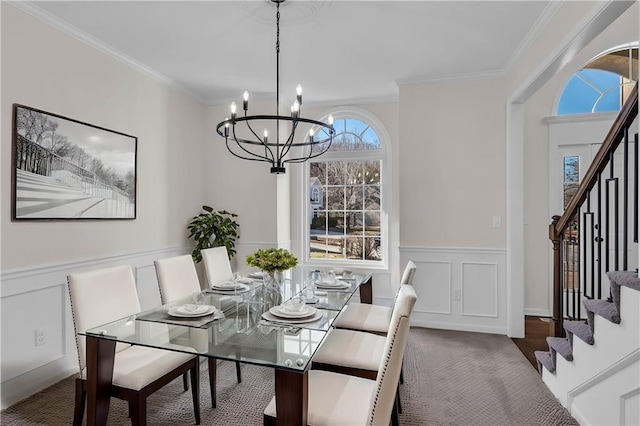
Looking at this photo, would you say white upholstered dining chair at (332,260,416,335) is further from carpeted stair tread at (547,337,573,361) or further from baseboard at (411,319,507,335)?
baseboard at (411,319,507,335)

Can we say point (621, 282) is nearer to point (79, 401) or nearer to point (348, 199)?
point (79, 401)

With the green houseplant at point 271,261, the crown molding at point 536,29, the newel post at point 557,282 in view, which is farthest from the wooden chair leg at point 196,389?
the crown molding at point 536,29

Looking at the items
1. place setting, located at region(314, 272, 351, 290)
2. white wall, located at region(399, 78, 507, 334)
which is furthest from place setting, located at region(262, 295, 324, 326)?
white wall, located at region(399, 78, 507, 334)

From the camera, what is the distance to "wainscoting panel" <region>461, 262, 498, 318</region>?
146 inches

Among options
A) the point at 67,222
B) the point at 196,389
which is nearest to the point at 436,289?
the point at 196,389

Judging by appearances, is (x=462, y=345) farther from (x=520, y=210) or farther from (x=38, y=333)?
(x=38, y=333)

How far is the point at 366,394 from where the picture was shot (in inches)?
62.6

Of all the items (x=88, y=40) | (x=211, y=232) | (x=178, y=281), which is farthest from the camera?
(x=211, y=232)

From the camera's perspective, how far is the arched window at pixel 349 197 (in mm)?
4691

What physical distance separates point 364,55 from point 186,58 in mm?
1656

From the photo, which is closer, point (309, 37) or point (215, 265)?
point (309, 37)

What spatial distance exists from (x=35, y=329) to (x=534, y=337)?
4293 millimetres

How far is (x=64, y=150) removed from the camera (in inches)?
108

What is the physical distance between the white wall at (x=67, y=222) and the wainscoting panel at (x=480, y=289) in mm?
3241
